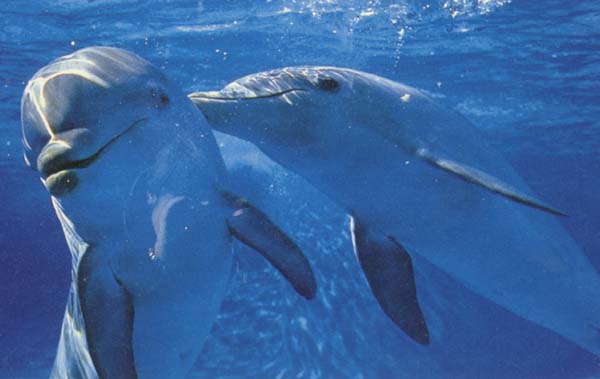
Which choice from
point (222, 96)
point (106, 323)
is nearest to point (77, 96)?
point (222, 96)

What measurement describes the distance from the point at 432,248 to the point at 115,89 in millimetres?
3390

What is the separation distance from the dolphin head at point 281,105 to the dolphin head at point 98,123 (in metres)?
0.51

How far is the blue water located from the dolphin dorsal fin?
10.6 metres

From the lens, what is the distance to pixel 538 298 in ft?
18.0

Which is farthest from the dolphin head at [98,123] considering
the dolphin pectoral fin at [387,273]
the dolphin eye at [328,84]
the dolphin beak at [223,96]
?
the dolphin pectoral fin at [387,273]

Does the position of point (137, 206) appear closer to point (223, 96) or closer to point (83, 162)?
point (83, 162)

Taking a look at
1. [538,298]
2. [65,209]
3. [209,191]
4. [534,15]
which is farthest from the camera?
[534,15]

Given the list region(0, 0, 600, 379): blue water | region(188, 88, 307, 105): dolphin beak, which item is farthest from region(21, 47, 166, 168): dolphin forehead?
region(0, 0, 600, 379): blue water

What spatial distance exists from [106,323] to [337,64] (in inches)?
662

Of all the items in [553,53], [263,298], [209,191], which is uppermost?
[209,191]

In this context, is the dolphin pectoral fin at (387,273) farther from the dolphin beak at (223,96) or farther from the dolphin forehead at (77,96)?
the dolphin forehead at (77,96)

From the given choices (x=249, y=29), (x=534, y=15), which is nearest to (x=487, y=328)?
(x=534, y=15)

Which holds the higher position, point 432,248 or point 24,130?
point 24,130

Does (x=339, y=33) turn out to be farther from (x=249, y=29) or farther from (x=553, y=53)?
(x=553, y=53)
